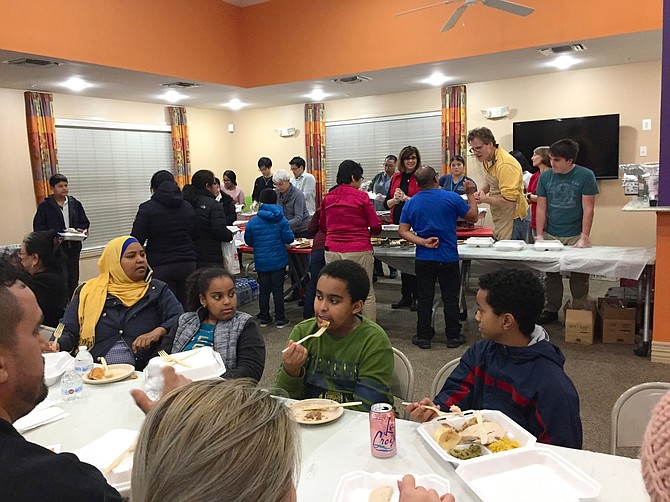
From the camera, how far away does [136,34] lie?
5.86 metres

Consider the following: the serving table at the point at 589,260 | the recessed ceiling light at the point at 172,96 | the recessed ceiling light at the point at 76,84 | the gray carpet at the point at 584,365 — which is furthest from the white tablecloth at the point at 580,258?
Answer: the recessed ceiling light at the point at 172,96

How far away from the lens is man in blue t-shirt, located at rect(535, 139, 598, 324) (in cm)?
465

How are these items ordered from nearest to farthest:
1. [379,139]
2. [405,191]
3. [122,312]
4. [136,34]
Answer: [122,312], [405,191], [136,34], [379,139]

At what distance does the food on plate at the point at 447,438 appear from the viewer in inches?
60.4

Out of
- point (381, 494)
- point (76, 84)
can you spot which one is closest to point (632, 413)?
point (381, 494)

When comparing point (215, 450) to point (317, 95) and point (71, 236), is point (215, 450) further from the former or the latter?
point (317, 95)

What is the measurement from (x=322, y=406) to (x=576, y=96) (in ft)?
22.6

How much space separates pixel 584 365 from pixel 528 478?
297 cm

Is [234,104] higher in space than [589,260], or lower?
higher

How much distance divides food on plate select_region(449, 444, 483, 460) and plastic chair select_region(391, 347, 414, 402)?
582 mm

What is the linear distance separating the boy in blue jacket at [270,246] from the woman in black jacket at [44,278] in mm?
2132

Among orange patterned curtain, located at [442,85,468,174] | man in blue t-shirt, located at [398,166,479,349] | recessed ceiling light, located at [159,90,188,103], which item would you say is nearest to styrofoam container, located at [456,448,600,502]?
man in blue t-shirt, located at [398,166,479,349]

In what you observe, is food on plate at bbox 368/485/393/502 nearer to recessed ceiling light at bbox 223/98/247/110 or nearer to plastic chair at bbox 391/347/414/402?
plastic chair at bbox 391/347/414/402

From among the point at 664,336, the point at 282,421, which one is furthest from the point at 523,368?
the point at 664,336
